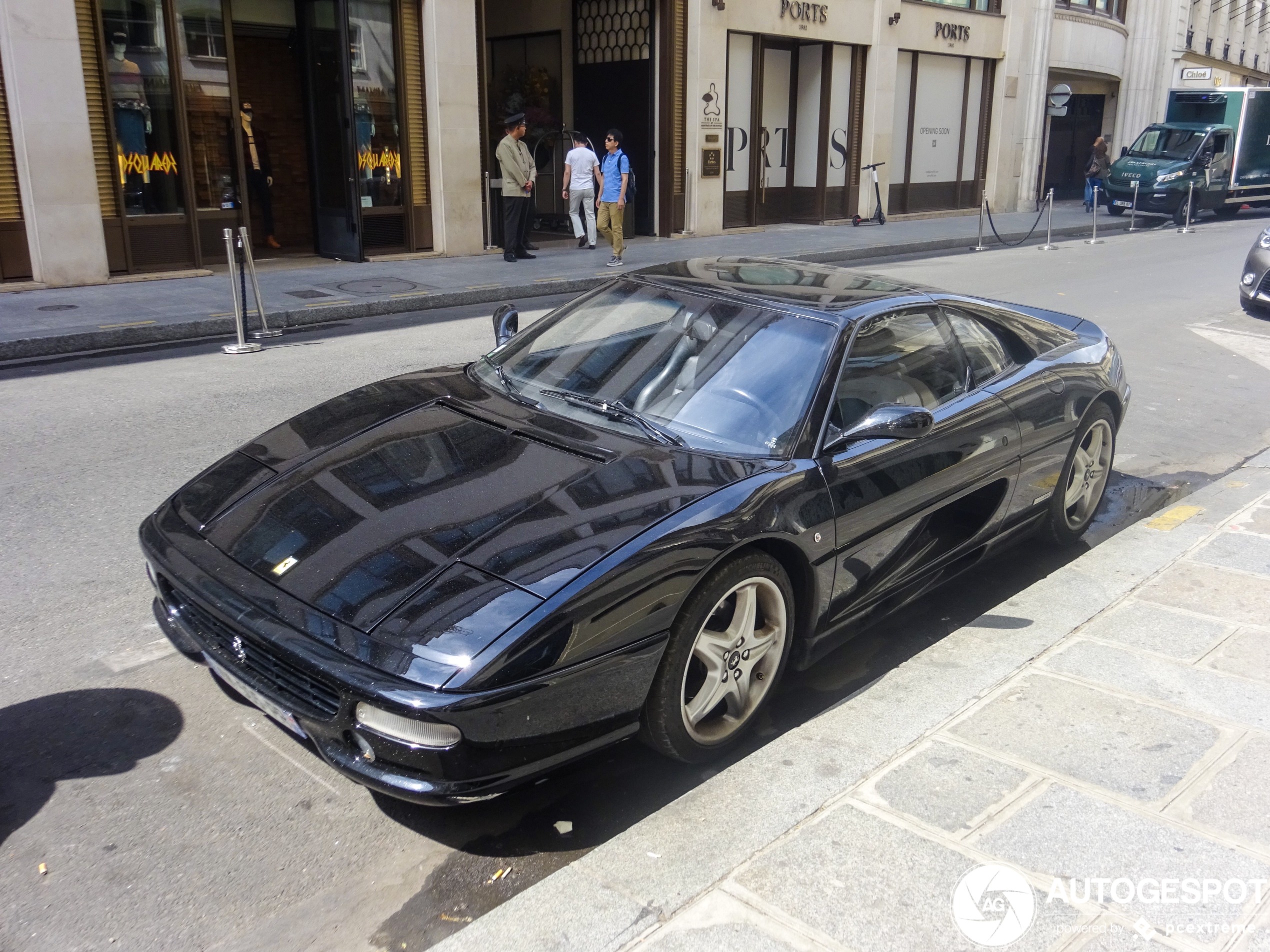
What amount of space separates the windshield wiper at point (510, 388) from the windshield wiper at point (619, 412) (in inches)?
3.4

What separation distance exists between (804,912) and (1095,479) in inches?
147

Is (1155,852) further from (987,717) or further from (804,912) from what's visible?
(804,912)

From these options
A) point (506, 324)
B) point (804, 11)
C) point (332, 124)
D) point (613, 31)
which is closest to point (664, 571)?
point (506, 324)

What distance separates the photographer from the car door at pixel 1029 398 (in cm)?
484

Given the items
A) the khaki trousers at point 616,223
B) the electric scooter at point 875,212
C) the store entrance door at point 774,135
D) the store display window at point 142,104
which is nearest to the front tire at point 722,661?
the store display window at point 142,104

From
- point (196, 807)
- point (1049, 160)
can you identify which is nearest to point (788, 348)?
point (196, 807)

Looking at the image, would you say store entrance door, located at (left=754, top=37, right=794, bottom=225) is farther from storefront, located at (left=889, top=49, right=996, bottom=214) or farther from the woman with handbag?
the woman with handbag

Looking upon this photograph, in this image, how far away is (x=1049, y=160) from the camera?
33844 mm

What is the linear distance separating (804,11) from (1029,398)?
18786mm

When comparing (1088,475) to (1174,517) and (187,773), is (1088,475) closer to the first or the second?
(1174,517)

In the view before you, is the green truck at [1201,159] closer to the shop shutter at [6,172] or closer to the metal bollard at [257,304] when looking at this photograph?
the metal bollard at [257,304]

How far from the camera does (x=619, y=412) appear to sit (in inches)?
158

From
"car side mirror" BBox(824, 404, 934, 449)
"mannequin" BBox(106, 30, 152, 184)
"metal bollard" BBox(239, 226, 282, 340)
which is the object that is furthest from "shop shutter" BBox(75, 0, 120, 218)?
"car side mirror" BBox(824, 404, 934, 449)

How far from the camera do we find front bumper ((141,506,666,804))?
2809 millimetres
